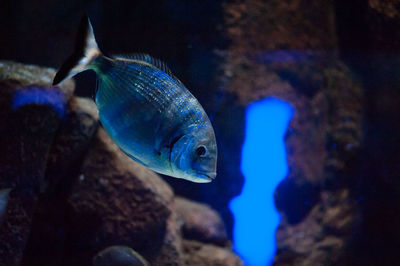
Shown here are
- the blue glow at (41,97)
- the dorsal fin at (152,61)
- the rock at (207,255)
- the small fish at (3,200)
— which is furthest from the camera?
the rock at (207,255)

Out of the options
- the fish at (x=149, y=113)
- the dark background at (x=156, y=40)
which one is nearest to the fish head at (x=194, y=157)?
the fish at (x=149, y=113)

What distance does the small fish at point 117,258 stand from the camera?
91.4 inches

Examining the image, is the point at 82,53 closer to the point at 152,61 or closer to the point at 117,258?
the point at 152,61

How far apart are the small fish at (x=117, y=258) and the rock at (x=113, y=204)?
30 centimetres

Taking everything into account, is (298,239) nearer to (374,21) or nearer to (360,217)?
(360,217)

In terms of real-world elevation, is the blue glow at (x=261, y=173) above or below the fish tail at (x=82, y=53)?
below

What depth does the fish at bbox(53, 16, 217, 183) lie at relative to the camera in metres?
Answer: 1.15

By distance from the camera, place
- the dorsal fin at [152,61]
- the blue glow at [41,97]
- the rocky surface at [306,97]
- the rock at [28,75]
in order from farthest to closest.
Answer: the rocky surface at [306,97] → the rock at [28,75] → the blue glow at [41,97] → the dorsal fin at [152,61]

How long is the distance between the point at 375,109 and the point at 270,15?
2256mm

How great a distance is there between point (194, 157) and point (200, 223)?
290 centimetres

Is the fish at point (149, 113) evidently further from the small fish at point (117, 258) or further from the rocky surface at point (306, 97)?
the rocky surface at point (306, 97)

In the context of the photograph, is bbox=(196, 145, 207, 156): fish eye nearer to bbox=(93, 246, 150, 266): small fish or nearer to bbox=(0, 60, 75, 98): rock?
bbox=(93, 246, 150, 266): small fish

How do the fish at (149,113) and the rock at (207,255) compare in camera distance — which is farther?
the rock at (207,255)

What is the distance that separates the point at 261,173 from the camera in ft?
12.4
